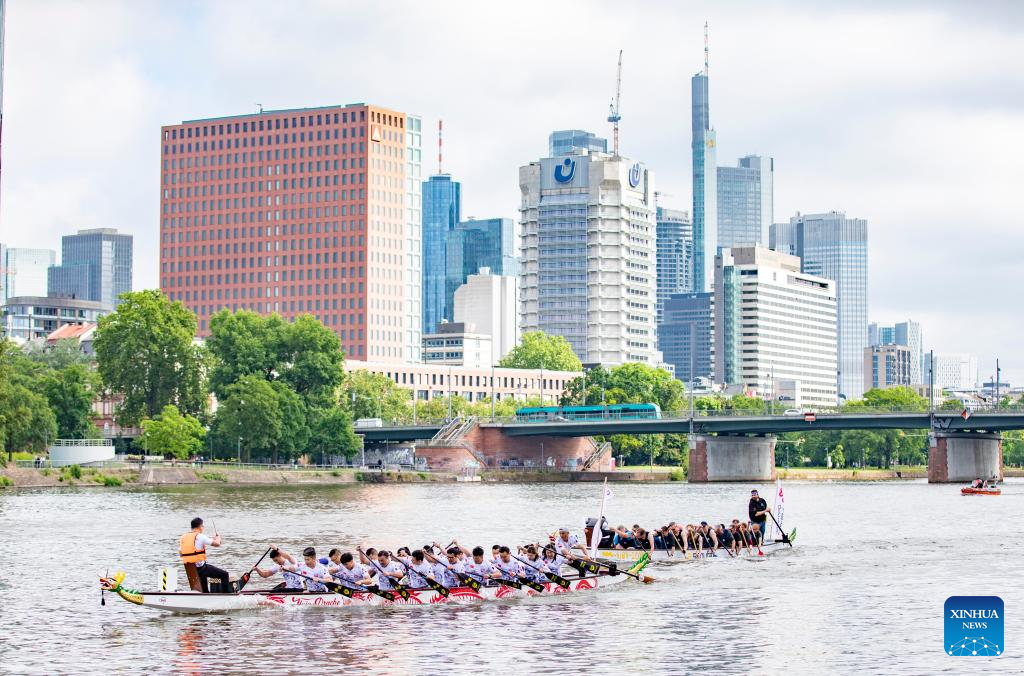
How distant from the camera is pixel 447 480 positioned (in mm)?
171125

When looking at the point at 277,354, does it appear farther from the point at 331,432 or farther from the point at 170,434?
the point at 170,434

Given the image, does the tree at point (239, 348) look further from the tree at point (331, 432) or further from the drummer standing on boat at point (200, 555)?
the drummer standing on boat at point (200, 555)

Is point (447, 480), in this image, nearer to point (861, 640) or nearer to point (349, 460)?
point (349, 460)

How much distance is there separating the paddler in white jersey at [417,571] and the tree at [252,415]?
107040 mm

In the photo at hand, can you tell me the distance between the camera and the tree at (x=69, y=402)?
154 m

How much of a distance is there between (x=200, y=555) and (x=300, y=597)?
3.32 meters

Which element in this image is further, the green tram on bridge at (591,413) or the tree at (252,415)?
the green tram on bridge at (591,413)

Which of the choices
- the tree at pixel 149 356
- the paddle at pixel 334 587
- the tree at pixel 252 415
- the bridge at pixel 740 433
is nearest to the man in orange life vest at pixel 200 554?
the paddle at pixel 334 587

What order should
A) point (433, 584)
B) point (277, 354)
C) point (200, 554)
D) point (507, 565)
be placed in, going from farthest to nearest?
point (277, 354)
point (507, 565)
point (433, 584)
point (200, 554)

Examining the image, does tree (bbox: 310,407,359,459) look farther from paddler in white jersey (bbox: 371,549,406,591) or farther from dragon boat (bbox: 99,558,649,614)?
paddler in white jersey (bbox: 371,549,406,591)

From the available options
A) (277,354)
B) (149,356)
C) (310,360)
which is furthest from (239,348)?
(149,356)

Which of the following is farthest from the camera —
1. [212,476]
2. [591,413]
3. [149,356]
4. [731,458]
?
[591,413]

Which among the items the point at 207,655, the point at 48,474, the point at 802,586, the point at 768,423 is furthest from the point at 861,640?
the point at 768,423

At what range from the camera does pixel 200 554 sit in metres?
44.6
